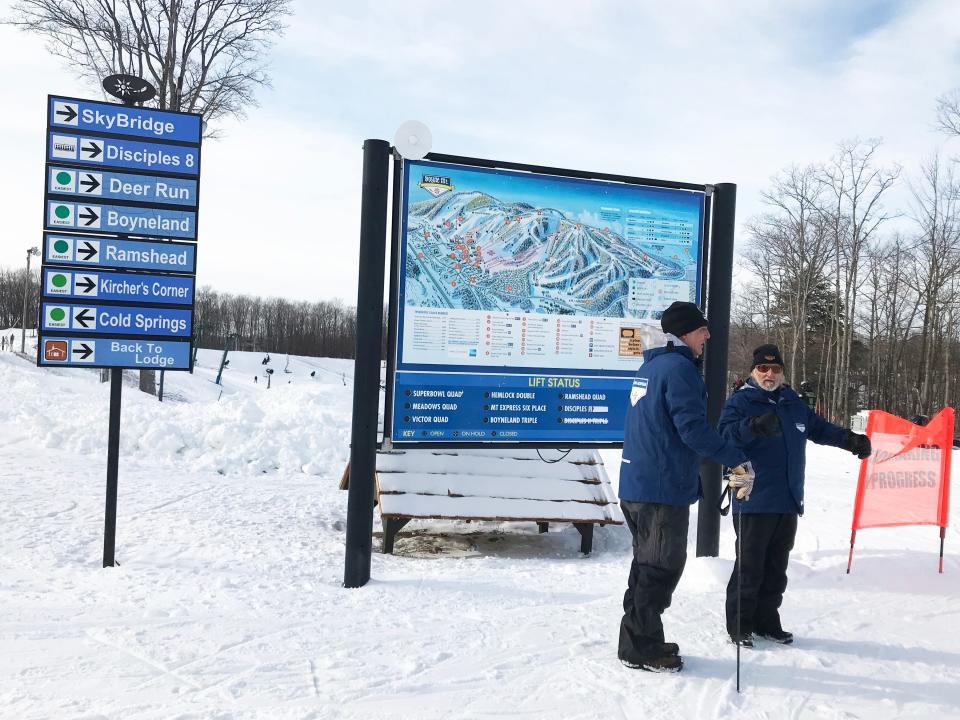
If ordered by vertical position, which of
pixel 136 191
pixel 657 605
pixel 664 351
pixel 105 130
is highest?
pixel 105 130

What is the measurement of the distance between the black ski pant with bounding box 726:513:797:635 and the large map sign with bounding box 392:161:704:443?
2.04 metres

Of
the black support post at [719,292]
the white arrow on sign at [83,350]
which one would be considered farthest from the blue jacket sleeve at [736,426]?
the white arrow on sign at [83,350]

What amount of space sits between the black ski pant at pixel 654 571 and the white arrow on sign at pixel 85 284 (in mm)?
4665

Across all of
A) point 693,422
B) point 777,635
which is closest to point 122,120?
point 693,422

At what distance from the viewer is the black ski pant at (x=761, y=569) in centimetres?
417

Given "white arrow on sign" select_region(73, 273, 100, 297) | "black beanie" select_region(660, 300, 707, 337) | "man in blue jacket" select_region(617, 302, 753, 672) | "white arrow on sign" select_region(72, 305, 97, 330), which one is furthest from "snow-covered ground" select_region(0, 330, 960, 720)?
"white arrow on sign" select_region(73, 273, 100, 297)

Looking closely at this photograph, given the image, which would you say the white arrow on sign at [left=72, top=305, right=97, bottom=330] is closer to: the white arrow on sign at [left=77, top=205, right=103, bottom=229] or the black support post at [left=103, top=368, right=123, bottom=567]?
the black support post at [left=103, top=368, right=123, bottom=567]

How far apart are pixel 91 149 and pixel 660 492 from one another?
16.8 ft

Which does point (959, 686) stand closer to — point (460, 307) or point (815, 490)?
point (460, 307)

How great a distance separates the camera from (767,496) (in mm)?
4176

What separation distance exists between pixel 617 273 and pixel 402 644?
359cm

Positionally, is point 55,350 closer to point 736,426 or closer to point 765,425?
point 736,426

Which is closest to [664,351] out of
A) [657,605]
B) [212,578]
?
[657,605]

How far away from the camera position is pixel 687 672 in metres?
3.77
